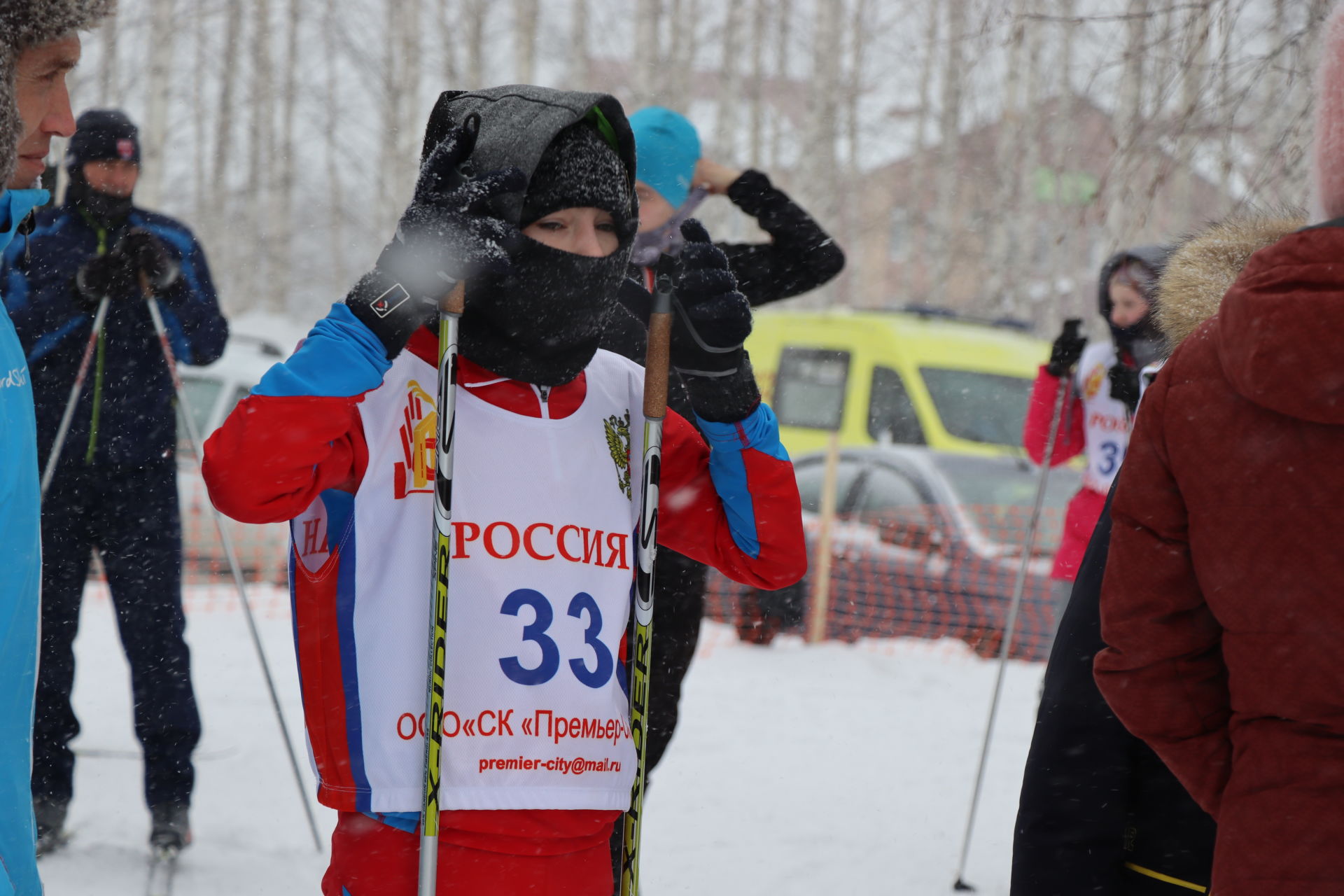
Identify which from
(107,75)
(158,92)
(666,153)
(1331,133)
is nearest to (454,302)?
(1331,133)

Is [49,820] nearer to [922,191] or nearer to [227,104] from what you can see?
[227,104]

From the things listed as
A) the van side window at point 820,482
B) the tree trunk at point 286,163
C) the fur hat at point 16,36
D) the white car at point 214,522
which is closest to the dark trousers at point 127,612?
the fur hat at point 16,36

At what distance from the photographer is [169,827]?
4.05 meters

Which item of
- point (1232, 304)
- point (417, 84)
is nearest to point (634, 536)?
point (1232, 304)

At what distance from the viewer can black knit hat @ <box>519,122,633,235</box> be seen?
6.89 ft

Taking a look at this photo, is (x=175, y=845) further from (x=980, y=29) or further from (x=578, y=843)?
(x=980, y=29)

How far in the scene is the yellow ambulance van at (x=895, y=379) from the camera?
9453 mm

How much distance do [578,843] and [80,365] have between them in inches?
112

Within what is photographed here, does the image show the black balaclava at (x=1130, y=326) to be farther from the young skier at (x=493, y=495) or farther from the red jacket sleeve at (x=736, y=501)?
the young skier at (x=493, y=495)

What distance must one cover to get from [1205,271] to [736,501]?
835 mm

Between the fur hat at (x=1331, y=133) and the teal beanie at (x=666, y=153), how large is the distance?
2.08 meters

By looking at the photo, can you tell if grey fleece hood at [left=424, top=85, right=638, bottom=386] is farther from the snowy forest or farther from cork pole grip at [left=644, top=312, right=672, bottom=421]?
the snowy forest

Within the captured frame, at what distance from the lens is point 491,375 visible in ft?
7.00

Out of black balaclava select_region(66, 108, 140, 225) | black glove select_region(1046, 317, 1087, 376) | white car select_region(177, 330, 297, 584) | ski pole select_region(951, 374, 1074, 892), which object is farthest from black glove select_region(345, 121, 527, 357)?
white car select_region(177, 330, 297, 584)
